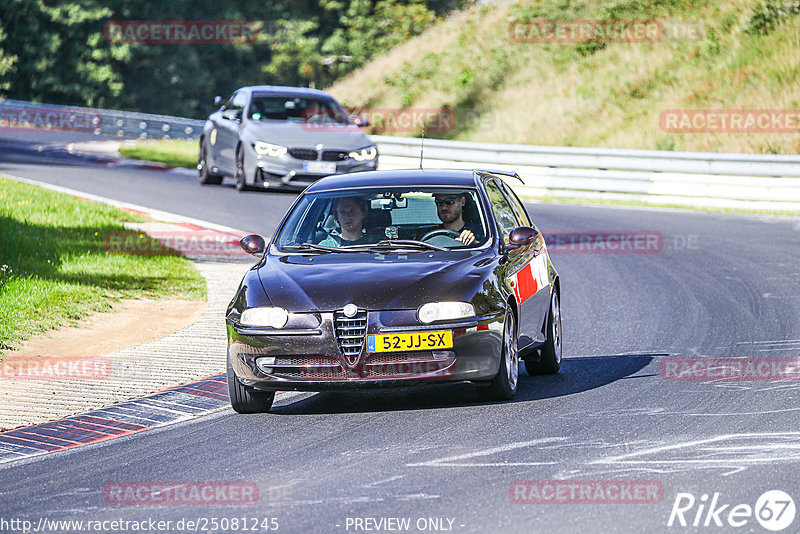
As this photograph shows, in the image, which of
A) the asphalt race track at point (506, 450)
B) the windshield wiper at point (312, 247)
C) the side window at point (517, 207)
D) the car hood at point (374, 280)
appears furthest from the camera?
the side window at point (517, 207)

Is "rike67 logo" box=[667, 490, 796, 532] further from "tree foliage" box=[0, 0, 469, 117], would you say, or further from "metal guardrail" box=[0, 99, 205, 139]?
"tree foliage" box=[0, 0, 469, 117]

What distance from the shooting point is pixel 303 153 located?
2284cm

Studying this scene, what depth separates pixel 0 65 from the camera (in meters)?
61.5

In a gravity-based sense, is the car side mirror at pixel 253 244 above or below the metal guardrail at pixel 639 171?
above

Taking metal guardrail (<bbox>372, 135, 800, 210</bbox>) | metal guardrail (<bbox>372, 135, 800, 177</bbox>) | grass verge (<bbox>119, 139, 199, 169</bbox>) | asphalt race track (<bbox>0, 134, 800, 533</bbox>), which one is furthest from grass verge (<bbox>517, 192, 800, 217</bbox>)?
asphalt race track (<bbox>0, 134, 800, 533</bbox>)

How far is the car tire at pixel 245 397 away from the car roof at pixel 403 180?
1.77m

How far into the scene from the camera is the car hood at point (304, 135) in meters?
22.9

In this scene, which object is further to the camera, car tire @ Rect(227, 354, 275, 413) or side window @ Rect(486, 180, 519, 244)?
side window @ Rect(486, 180, 519, 244)

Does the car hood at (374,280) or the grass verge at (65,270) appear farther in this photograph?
the grass verge at (65,270)

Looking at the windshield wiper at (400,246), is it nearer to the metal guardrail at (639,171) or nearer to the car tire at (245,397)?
the car tire at (245,397)

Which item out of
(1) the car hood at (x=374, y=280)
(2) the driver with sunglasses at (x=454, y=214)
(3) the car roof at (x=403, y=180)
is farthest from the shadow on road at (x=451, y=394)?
(3) the car roof at (x=403, y=180)

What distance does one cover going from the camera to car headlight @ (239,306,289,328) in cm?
840

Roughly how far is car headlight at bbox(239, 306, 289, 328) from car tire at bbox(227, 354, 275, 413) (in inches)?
11.9

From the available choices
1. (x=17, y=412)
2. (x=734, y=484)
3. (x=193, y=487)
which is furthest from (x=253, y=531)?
(x=17, y=412)
